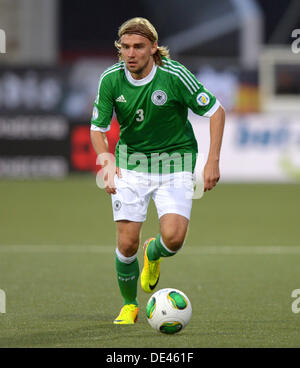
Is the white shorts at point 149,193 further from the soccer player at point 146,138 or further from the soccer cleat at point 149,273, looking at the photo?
the soccer cleat at point 149,273

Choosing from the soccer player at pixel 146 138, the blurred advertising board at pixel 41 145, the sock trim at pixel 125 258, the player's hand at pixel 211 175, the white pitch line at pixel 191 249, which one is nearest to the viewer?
the player's hand at pixel 211 175

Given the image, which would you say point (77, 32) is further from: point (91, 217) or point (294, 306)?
point (294, 306)

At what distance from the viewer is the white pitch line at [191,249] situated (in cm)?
1051

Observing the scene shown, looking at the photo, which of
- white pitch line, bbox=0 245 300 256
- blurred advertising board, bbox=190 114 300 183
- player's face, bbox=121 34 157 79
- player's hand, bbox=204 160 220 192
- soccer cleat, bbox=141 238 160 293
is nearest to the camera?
player's hand, bbox=204 160 220 192

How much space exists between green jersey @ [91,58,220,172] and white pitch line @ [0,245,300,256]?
390 centimetres

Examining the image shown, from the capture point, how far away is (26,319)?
651 centimetres

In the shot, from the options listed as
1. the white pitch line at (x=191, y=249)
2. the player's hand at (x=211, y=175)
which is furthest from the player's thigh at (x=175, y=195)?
the white pitch line at (x=191, y=249)

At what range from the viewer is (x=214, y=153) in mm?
→ 6344

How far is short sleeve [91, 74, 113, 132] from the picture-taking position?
6500mm

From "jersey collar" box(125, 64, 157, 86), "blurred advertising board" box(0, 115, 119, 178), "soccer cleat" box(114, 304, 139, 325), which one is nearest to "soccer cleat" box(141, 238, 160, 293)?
"soccer cleat" box(114, 304, 139, 325)

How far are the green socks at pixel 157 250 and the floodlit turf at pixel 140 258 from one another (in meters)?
0.46

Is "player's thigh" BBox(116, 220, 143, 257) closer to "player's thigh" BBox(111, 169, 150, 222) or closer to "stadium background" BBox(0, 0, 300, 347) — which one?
"player's thigh" BBox(111, 169, 150, 222)
